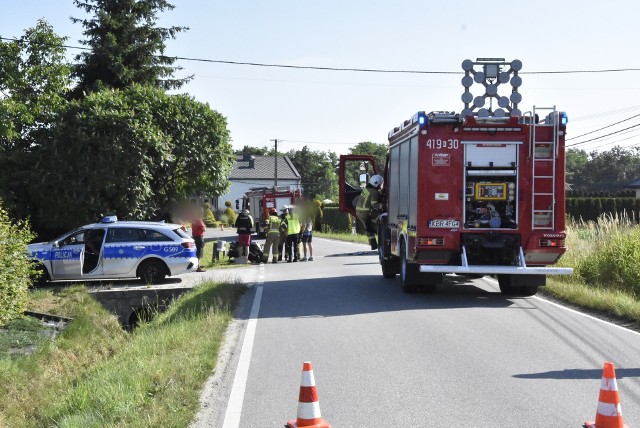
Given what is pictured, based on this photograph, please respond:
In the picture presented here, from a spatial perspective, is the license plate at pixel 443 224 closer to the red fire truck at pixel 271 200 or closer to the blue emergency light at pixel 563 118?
the blue emergency light at pixel 563 118

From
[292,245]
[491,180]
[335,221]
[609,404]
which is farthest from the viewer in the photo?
[335,221]

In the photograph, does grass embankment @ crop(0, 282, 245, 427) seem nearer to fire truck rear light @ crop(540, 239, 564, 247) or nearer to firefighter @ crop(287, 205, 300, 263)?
fire truck rear light @ crop(540, 239, 564, 247)

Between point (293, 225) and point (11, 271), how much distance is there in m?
12.9

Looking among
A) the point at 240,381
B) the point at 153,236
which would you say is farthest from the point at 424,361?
the point at 153,236

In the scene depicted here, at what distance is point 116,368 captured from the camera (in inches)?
354

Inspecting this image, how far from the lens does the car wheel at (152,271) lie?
19562 mm

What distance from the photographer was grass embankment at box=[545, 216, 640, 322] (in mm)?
13866

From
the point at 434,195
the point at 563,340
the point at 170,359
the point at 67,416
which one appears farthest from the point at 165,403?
the point at 434,195

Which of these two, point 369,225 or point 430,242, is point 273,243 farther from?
point 430,242

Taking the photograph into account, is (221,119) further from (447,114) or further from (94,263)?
(447,114)

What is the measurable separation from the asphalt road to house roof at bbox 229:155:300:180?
85.4 m

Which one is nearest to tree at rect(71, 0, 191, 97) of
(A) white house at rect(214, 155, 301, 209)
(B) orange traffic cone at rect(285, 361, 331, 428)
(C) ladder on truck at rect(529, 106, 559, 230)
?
(C) ladder on truck at rect(529, 106, 559, 230)

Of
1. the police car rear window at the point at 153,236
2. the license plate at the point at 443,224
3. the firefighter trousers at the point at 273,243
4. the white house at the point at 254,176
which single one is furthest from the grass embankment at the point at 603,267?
the white house at the point at 254,176

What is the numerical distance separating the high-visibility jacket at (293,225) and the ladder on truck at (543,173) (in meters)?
12.4
